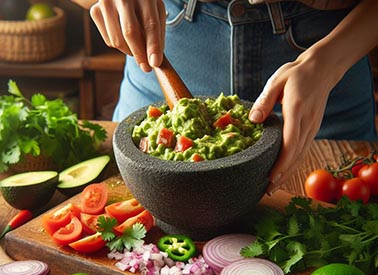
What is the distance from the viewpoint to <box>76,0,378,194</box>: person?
5.16ft

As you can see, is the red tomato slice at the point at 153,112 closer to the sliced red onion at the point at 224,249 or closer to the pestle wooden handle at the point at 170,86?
the pestle wooden handle at the point at 170,86

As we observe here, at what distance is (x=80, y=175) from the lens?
6.03 feet

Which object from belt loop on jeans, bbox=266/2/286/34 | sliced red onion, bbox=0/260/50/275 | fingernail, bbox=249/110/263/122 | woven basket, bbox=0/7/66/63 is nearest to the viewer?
sliced red onion, bbox=0/260/50/275

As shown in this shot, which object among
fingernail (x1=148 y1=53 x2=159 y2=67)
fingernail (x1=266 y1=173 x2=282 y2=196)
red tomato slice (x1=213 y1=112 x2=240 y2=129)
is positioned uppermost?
fingernail (x1=148 y1=53 x2=159 y2=67)

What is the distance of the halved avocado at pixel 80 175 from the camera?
70.6 inches

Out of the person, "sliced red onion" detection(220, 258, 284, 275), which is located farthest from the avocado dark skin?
"sliced red onion" detection(220, 258, 284, 275)

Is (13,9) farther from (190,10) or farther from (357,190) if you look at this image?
(357,190)

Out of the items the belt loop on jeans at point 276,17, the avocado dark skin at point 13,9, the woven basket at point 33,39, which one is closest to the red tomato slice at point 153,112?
the belt loop on jeans at point 276,17

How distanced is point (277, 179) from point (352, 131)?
635 mm

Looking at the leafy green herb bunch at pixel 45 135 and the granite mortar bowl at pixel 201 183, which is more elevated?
the granite mortar bowl at pixel 201 183

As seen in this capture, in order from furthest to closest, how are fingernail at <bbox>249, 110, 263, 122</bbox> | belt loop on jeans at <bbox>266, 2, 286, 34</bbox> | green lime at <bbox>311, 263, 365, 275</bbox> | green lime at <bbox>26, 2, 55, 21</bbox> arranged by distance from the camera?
green lime at <bbox>26, 2, 55, 21</bbox> < belt loop on jeans at <bbox>266, 2, 286, 34</bbox> < fingernail at <bbox>249, 110, 263, 122</bbox> < green lime at <bbox>311, 263, 365, 275</bbox>

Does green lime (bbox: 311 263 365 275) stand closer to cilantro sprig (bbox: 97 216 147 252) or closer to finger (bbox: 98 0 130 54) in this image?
cilantro sprig (bbox: 97 216 147 252)

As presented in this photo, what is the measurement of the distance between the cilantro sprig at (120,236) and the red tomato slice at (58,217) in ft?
0.32

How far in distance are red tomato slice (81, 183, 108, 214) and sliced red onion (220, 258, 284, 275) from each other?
0.37m
